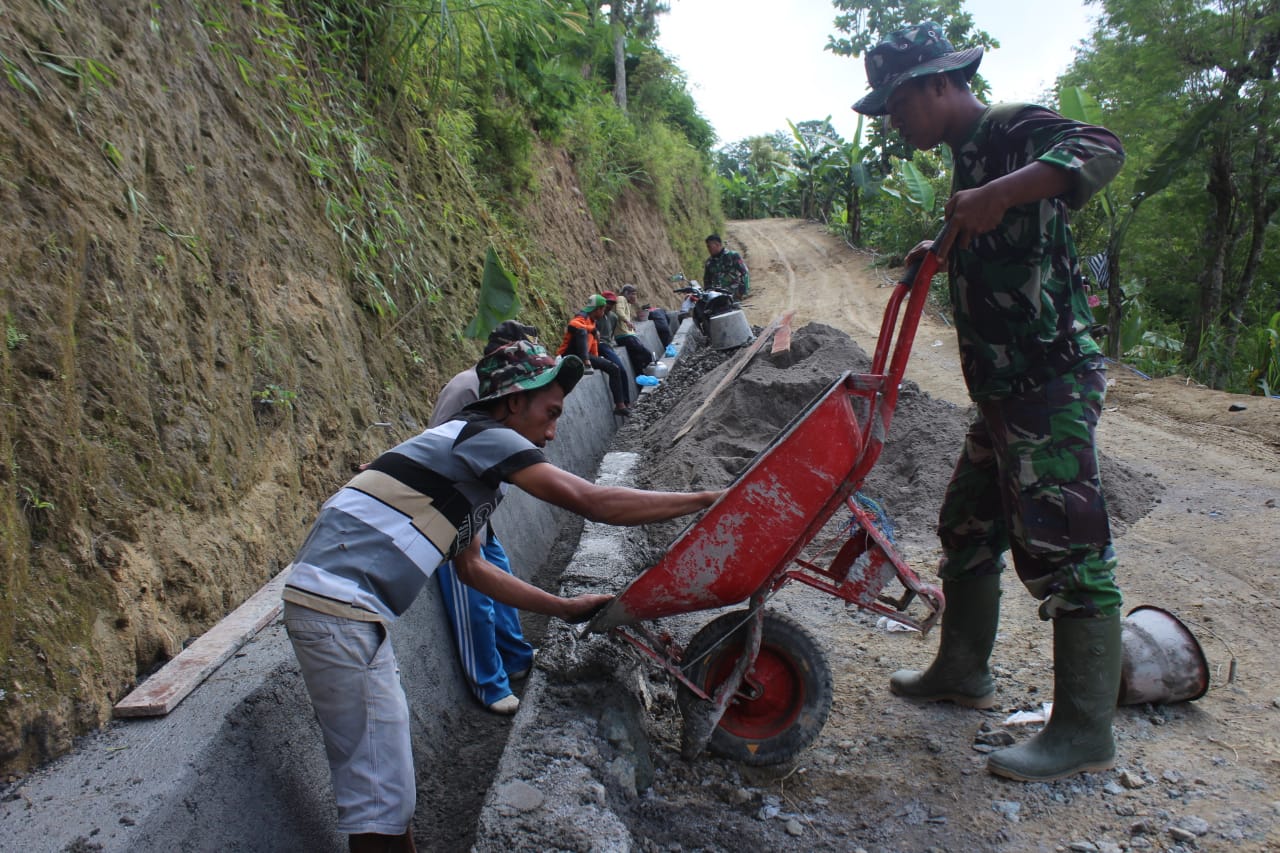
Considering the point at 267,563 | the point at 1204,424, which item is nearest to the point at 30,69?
the point at 267,563

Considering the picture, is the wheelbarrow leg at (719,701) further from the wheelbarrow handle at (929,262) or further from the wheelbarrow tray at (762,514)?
the wheelbarrow handle at (929,262)

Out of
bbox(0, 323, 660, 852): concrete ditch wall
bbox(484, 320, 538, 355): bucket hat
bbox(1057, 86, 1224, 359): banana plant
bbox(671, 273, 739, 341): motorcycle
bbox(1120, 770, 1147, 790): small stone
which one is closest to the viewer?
bbox(0, 323, 660, 852): concrete ditch wall

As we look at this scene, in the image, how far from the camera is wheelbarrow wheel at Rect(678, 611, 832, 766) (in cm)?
252

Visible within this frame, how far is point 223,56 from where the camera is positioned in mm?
4465

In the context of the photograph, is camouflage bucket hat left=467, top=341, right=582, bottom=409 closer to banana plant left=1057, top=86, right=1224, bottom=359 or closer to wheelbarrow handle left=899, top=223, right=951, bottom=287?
wheelbarrow handle left=899, top=223, right=951, bottom=287

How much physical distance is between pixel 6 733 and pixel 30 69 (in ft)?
7.84

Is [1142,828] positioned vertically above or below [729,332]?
below

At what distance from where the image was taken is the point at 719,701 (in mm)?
2453

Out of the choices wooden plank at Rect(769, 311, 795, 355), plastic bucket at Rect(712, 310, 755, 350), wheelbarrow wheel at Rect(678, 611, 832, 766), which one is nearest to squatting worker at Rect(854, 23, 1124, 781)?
wheelbarrow wheel at Rect(678, 611, 832, 766)

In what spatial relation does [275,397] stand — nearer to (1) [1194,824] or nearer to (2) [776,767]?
(2) [776,767]

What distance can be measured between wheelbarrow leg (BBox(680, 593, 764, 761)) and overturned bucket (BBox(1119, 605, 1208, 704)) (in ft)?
3.87

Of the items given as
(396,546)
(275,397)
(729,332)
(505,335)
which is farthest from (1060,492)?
(729,332)

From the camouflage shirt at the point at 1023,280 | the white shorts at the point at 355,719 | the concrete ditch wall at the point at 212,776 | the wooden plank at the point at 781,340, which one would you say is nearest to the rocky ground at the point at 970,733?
the white shorts at the point at 355,719

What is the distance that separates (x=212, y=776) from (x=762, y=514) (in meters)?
1.55
